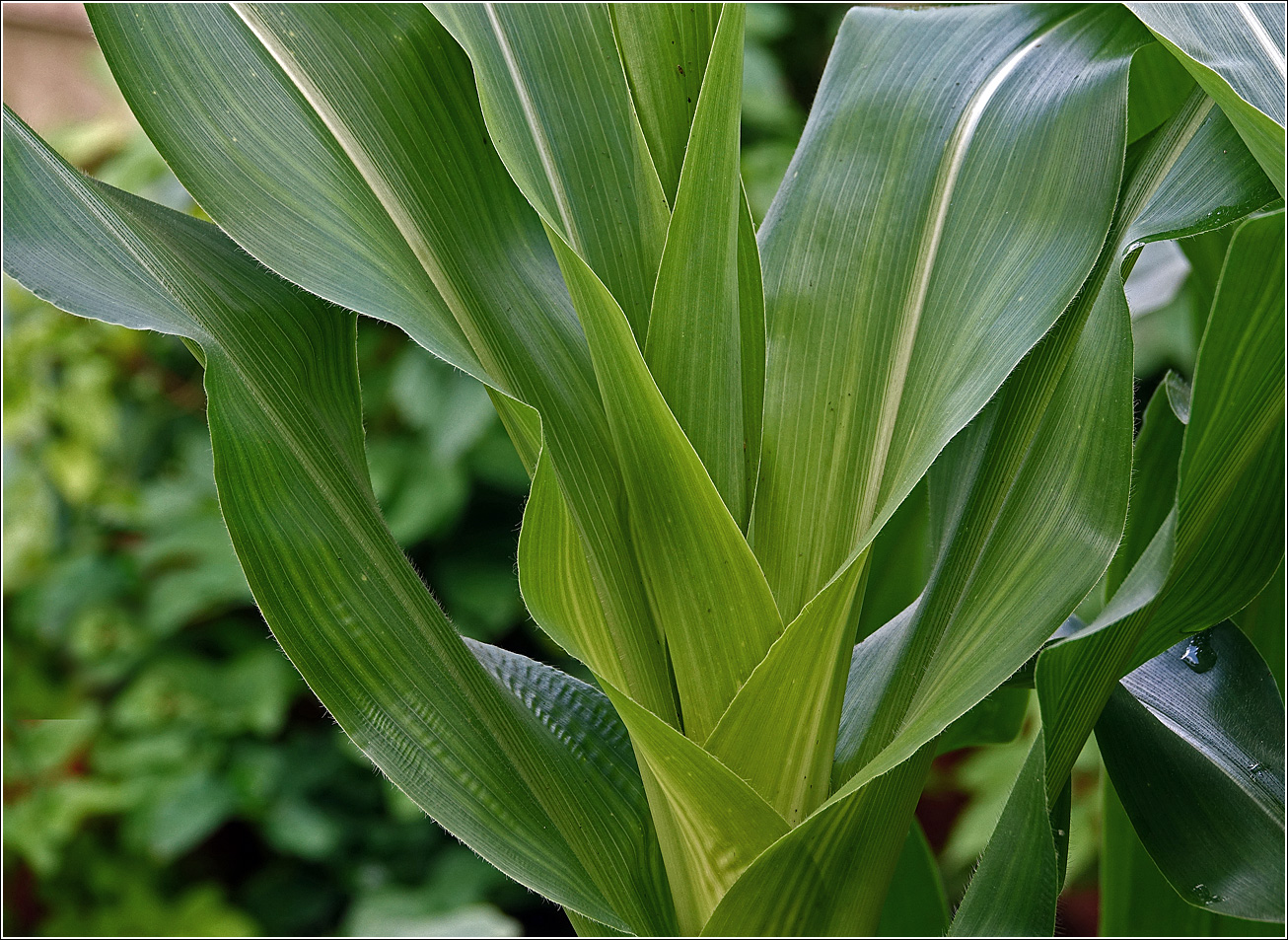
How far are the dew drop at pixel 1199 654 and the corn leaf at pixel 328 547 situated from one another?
0.26 metres

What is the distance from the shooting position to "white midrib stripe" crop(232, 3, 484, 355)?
0.39 meters

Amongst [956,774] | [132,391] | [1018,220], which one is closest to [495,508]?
[132,391]

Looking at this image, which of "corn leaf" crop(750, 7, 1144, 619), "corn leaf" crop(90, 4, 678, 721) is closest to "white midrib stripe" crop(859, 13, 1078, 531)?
"corn leaf" crop(750, 7, 1144, 619)

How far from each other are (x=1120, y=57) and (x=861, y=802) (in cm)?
32

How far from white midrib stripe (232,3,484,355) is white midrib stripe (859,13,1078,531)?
0.16 metres

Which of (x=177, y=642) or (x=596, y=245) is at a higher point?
(x=596, y=245)

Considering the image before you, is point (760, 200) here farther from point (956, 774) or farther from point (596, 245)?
point (596, 245)

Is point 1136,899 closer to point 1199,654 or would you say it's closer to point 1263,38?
point 1199,654

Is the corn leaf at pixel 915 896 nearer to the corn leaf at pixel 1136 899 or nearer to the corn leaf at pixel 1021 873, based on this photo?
the corn leaf at pixel 1136 899

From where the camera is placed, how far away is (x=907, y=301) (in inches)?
15.6

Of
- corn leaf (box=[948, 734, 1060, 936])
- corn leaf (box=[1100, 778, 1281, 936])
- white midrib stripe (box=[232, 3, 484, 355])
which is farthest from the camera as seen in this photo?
corn leaf (box=[1100, 778, 1281, 936])

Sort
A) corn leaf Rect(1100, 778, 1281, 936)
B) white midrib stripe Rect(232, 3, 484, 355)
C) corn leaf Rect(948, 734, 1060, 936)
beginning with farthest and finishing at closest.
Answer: corn leaf Rect(1100, 778, 1281, 936) → white midrib stripe Rect(232, 3, 484, 355) → corn leaf Rect(948, 734, 1060, 936)

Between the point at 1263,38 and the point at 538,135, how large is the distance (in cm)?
28

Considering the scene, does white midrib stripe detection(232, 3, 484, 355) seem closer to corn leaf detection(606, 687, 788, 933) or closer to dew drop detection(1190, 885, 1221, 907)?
corn leaf detection(606, 687, 788, 933)
